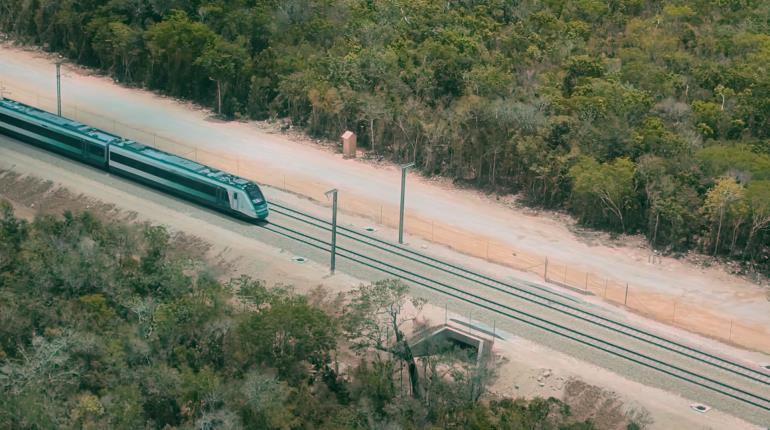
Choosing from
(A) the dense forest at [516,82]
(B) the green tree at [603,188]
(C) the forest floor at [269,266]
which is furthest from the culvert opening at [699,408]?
(B) the green tree at [603,188]

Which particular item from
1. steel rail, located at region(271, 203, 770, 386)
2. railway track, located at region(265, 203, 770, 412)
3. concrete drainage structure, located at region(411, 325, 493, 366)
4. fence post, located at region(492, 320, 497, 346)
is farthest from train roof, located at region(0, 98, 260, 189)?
fence post, located at region(492, 320, 497, 346)

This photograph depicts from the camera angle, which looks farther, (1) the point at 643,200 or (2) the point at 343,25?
(2) the point at 343,25

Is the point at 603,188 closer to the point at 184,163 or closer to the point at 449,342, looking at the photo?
the point at 449,342

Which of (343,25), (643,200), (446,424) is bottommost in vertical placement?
(446,424)

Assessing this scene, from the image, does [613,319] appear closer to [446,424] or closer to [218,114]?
[446,424]

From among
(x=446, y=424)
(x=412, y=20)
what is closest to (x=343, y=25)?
(x=412, y=20)

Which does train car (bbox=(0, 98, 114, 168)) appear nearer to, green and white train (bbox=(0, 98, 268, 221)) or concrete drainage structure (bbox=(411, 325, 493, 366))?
green and white train (bbox=(0, 98, 268, 221))
